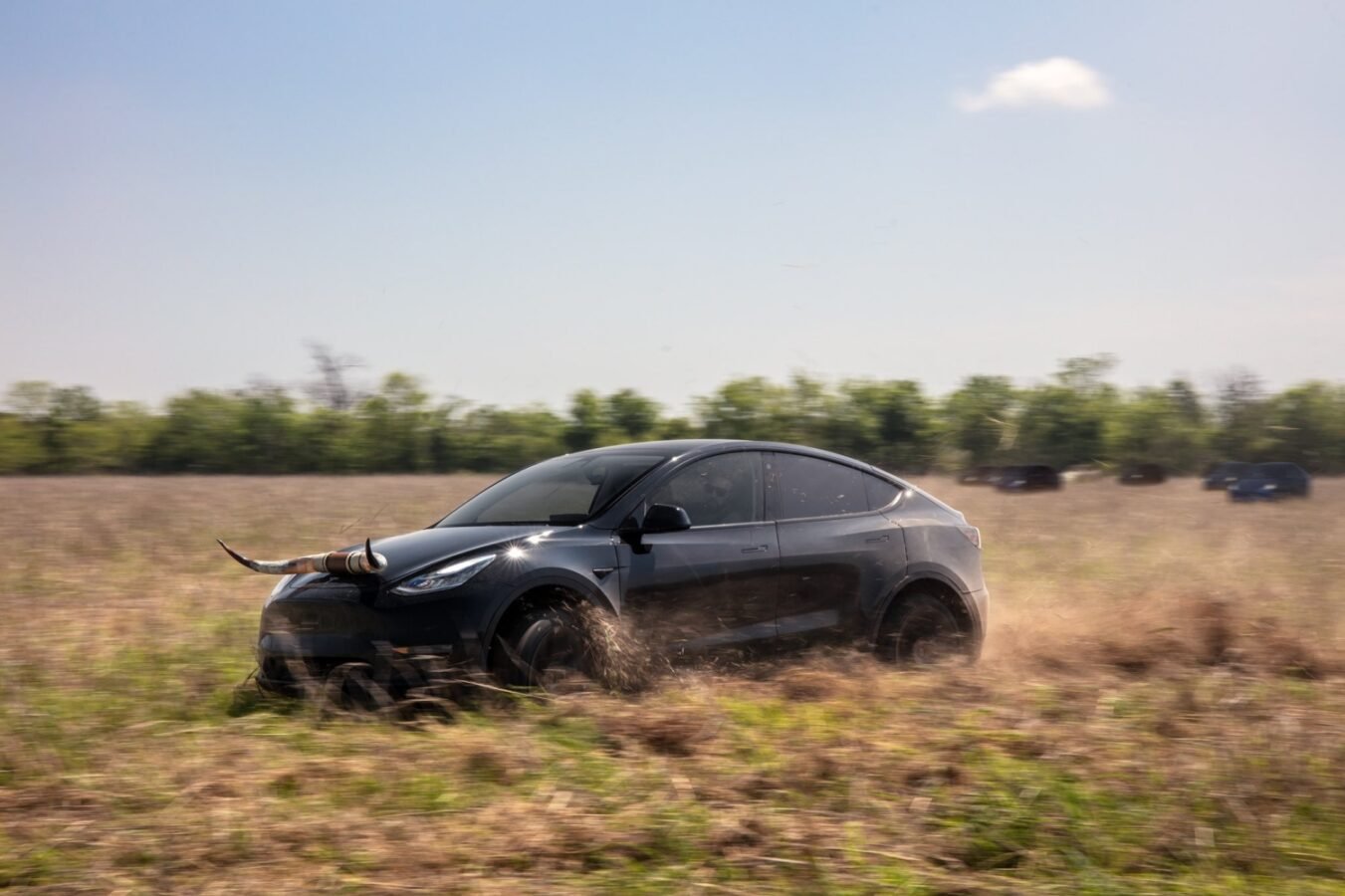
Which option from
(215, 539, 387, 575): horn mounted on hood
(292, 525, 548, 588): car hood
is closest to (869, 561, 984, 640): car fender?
(292, 525, 548, 588): car hood

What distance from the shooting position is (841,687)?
268 inches

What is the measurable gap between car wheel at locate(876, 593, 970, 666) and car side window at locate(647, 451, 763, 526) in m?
1.15

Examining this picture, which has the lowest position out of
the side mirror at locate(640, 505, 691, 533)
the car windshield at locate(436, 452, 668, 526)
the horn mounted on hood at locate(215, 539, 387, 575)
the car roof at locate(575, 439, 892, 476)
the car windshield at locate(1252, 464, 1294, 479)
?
the car windshield at locate(1252, 464, 1294, 479)

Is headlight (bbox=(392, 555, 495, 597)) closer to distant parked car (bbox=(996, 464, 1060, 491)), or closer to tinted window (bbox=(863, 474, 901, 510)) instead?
tinted window (bbox=(863, 474, 901, 510))

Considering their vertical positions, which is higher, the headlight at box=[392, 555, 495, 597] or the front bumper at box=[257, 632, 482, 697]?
the headlight at box=[392, 555, 495, 597]

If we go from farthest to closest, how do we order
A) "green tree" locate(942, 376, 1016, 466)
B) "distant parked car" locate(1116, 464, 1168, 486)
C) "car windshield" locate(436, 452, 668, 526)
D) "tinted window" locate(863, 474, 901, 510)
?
"green tree" locate(942, 376, 1016, 466), "distant parked car" locate(1116, 464, 1168, 486), "tinted window" locate(863, 474, 901, 510), "car windshield" locate(436, 452, 668, 526)

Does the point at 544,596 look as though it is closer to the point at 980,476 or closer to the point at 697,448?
the point at 697,448

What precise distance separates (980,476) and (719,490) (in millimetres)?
39578

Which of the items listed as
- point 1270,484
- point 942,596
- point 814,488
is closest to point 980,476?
point 1270,484

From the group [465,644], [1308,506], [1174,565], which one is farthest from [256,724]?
[1308,506]

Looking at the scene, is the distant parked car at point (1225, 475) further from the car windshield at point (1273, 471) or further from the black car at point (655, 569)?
the black car at point (655, 569)

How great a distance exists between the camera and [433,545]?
6.55 m

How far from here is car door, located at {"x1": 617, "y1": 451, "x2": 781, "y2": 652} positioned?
6.70 m

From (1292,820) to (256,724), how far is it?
4.55m
